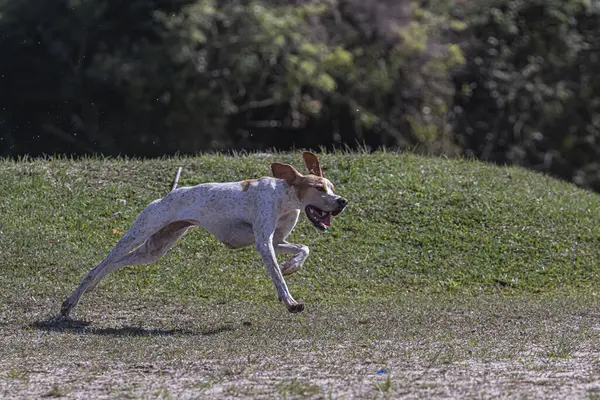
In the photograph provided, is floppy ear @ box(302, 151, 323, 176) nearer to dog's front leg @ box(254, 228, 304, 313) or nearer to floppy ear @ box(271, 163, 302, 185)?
floppy ear @ box(271, 163, 302, 185)

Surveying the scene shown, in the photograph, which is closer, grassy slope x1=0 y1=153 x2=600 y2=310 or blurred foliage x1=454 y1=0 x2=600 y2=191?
grassy slope x1=0 y1=153 x2=600 y2=310

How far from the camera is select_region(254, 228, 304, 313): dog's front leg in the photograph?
9562 millimetres

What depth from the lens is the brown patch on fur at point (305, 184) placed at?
10.1 m

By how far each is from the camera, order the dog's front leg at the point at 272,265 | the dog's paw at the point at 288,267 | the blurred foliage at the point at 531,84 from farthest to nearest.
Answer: the blurred foliage at the point at 531,84
the dog's paw at the point at 288,267
the dog's front leg at the point at 272,265

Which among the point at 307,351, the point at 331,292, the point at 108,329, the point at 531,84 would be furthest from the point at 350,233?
the point at 531,84

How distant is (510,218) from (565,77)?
15306 mm

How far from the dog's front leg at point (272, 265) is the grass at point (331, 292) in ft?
0.82

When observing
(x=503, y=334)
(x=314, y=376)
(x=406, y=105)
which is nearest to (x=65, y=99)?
(x=406, y=105)

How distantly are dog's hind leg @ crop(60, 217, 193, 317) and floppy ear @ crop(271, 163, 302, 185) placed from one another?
3.22 ft

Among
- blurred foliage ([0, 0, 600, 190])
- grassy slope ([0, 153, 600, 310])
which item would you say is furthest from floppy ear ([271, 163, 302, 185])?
blurred foliage ([0, 0, 600, 190])

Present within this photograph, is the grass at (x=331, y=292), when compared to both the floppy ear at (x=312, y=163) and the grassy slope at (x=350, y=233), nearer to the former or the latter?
the grassy slope at (x=350, y=233)

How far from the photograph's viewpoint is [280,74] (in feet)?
84.7

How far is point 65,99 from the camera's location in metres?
25.2

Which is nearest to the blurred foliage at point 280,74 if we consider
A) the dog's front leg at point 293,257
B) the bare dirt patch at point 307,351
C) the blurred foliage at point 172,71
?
the blurred foliage at point 172,71
